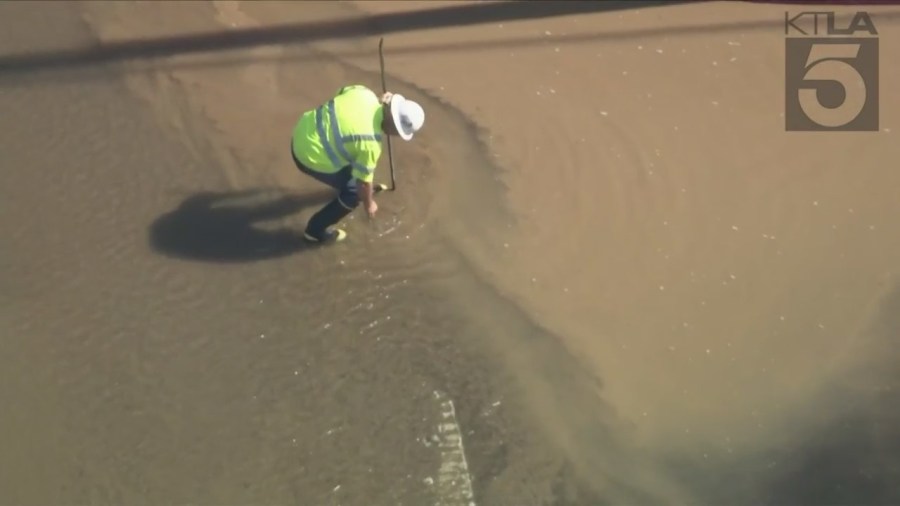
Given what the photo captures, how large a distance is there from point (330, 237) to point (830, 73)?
10.2ft

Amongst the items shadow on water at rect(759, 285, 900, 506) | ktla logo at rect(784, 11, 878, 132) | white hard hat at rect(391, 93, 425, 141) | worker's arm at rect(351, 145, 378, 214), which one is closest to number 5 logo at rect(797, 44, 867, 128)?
ktla logo at rect(784, 11, 878, 132)

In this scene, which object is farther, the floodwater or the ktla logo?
the ktla logo

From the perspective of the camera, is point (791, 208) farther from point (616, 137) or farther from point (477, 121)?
point (477, 121)

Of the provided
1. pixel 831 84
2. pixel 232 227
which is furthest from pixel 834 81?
pixel 232 227

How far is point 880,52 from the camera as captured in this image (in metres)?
5.53

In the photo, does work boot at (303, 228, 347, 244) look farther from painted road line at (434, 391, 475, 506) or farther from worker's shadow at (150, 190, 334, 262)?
painted road line at (434, 391, 475, 506)

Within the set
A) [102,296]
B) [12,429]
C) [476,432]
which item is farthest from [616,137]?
[12,429]

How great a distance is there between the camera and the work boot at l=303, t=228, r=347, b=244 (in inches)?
185

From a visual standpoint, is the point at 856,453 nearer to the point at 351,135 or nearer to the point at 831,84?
the point at 831,84

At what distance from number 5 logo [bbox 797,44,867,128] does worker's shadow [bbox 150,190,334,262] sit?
2820 mm

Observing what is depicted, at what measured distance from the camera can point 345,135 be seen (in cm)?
415

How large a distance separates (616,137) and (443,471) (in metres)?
2.15

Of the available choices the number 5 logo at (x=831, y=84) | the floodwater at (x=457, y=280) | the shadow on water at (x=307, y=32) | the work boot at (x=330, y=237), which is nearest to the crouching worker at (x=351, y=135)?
the work boot at (x=330, y=237)

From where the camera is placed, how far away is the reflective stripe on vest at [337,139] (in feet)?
13.6
